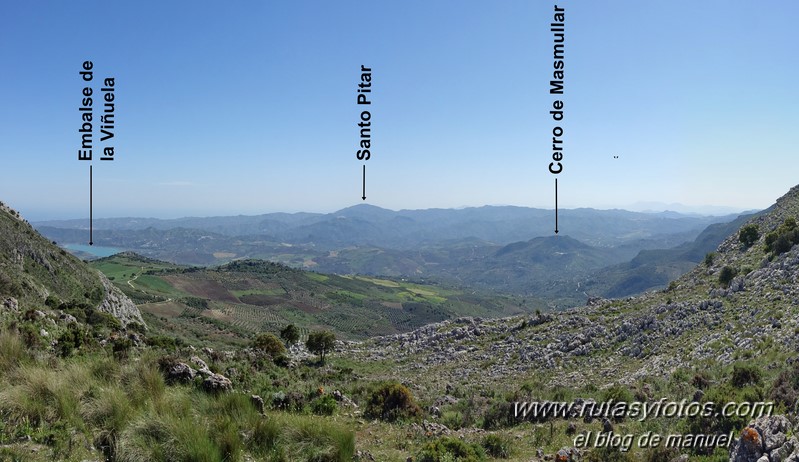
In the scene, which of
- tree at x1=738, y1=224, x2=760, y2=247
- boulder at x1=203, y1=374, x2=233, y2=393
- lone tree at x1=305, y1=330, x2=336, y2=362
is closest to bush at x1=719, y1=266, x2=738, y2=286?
tree at x1=738, y1=224, x2=760, y2=247

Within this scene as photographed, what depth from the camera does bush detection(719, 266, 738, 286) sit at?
3107 cm

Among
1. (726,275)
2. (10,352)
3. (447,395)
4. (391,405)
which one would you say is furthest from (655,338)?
(10,352)

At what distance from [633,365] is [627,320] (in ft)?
26.9

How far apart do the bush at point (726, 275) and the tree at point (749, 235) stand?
9.29 metres

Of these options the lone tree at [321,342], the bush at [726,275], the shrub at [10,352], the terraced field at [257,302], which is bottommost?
the terraced field at [257,302]

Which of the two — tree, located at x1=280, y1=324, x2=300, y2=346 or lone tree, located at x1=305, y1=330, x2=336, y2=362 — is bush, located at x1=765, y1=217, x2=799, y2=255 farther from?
tree, located at x1=280, y1=324, x2=300, y2=346

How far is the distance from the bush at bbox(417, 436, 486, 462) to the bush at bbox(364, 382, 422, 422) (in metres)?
3.61

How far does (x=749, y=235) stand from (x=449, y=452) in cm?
4357

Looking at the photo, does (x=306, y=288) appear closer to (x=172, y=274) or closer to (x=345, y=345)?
(x=172, y=274)

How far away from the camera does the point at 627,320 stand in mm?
31828

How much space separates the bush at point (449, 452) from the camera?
887cm

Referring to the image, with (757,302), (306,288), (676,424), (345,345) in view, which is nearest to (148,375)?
(676,424)

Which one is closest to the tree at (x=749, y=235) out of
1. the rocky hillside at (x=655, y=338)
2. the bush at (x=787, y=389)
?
the rocky hillside at (x=655, y=338)

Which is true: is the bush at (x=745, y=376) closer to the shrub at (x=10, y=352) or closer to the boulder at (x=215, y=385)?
the boulder at (x=215, y=385)
